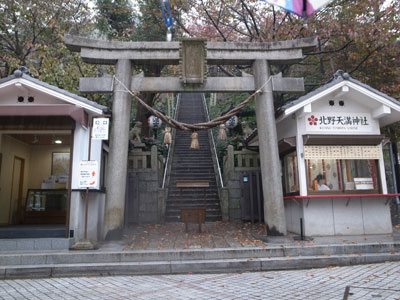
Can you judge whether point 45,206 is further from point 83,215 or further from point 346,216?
point 346,216

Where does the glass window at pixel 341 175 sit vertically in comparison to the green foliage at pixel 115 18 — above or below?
below

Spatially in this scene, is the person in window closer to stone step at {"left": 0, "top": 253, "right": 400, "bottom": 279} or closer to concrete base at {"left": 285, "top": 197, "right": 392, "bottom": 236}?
concrete base at {"left": 285, "top": 197, "right": 392, "bottom": 236}

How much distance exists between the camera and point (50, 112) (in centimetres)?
820

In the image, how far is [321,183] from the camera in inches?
374

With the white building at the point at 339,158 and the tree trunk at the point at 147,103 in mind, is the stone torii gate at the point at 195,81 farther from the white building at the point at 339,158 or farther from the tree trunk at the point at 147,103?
the tree trunk at the point at 147,103

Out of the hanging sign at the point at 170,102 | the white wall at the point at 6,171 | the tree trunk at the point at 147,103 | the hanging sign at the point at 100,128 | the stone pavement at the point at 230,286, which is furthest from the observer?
the hanging sign at the point at 170,102

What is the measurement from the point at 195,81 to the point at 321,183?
5095mm

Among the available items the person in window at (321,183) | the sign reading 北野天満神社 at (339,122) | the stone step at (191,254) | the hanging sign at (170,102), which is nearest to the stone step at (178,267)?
the stone step at (191,254)

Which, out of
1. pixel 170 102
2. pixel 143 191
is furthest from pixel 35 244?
pixel 170 102

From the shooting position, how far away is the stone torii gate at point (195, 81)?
8.81 metres

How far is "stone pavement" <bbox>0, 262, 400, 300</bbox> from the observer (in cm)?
508

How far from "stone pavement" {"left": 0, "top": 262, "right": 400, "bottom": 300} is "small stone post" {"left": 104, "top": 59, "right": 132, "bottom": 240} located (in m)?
2.20

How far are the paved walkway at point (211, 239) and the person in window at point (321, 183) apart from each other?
1494mm

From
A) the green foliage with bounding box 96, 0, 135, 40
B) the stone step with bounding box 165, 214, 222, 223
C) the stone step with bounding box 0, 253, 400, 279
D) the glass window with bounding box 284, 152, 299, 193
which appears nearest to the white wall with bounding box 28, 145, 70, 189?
the stone step with bounding box 165, 214, 222, 223
